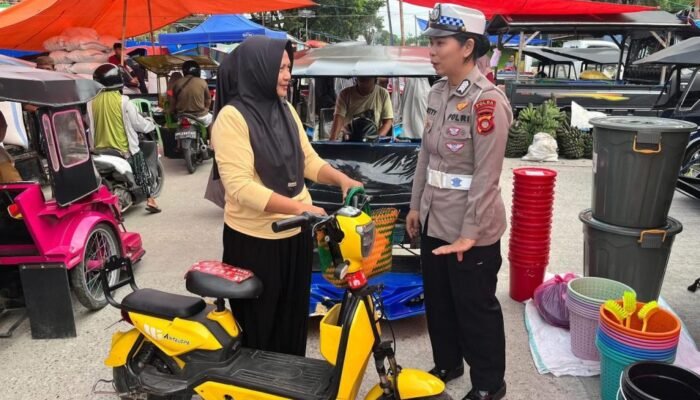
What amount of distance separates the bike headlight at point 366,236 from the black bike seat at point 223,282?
22.6 inches

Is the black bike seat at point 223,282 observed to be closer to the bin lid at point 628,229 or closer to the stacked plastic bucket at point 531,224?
the stacked plastic bucket at point 531,224

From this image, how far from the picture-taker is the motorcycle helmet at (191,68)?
30.0 ft

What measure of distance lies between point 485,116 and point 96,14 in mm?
9461

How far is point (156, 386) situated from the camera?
2.44m

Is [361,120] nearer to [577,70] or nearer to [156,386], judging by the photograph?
[156,386]

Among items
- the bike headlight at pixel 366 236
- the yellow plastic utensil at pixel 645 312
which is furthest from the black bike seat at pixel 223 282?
the yellow plastic utensil at pixel 645 312

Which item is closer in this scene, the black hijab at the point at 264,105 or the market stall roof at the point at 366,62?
the black hijab at the point at 264,105

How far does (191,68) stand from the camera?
9156mm

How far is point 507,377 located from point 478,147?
1.47 meters

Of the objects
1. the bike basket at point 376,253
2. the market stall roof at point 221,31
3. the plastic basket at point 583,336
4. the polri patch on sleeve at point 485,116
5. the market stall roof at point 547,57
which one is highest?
the market stall roof at point 221,31

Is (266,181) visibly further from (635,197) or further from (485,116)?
(635,197)

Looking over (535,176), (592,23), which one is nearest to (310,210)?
(535,176)

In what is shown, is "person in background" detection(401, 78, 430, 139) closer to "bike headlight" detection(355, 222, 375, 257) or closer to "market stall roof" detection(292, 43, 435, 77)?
"market stall roof" detection(292, 43, 435, 77)

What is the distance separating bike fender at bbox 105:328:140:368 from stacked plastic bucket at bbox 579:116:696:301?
280cm
